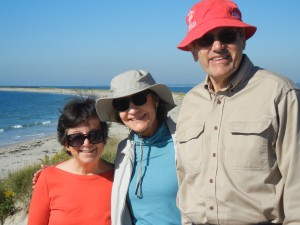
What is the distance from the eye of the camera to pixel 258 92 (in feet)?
7.56

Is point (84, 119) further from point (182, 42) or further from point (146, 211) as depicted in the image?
point (182, 42)

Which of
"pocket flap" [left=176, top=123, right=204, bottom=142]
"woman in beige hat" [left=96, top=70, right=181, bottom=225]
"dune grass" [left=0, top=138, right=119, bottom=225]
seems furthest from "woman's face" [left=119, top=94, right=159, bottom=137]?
"dune grass" [left=0, top=138, right=119, bottom=225]

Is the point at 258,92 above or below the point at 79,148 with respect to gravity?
above

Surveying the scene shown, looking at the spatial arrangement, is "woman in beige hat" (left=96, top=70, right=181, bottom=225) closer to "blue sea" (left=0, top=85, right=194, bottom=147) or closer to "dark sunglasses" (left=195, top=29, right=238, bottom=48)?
"blue sea" (left=0, top=85, right=194, bottom=147)

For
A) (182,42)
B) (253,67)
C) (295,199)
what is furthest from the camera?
(182,42)

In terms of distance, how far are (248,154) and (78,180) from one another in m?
1.64

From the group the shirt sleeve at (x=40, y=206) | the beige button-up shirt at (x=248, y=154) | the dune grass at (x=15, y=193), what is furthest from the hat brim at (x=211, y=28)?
the dune grass at (x=15, y=193)

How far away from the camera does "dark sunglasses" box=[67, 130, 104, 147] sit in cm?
335

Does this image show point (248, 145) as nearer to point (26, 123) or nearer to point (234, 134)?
point (234, 134)

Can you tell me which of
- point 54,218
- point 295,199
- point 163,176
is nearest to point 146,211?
point 163,176

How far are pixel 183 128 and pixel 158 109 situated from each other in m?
0.78

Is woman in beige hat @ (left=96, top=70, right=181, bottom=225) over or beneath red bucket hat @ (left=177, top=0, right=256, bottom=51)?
beneath

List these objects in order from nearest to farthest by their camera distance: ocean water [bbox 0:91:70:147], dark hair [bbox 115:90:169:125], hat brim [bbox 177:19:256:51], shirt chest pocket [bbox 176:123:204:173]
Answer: hat brim [bbox 177:19:256:51]
shirt chest pocket [bbox 176:123:204:173]
dark hair [bbox 115:90:169:125]
ocean water [bbox 0:91:70:147]

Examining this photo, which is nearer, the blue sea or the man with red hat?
the man with red hat
